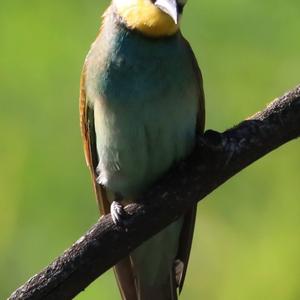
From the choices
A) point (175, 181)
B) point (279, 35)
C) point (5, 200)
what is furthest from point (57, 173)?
point (175, 181)

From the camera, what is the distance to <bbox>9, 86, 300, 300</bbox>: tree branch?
199cm

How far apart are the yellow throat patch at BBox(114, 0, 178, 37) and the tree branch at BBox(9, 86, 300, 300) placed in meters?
0.23

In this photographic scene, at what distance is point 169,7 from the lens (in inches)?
83.6

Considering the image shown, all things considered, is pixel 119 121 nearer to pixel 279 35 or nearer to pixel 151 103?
pixel 151 103

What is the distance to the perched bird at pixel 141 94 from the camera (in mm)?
2189

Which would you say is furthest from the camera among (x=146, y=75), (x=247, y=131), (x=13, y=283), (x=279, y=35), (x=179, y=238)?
(x=279, y=35)

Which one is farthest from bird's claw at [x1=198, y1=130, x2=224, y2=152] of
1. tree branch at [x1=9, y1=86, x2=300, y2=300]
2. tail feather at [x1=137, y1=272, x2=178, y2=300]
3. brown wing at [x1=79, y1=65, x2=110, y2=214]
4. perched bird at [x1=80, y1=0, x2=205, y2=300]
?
tail feather at [x1=137, y1=272, x2=178, y2=300]

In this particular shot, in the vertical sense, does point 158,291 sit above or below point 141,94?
below

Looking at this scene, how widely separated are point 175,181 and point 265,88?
100 centimetres

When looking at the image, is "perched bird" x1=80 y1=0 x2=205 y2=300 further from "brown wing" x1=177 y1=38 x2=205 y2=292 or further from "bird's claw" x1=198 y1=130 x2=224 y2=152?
"bird's claw" x1=198 y1=130 x2=224 y2=152

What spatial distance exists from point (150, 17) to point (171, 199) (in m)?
0.34

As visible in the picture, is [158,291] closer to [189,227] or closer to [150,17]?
[189,227]

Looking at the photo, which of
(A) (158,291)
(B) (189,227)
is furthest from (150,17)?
(A) (158,291)

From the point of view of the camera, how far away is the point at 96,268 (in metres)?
2.02
